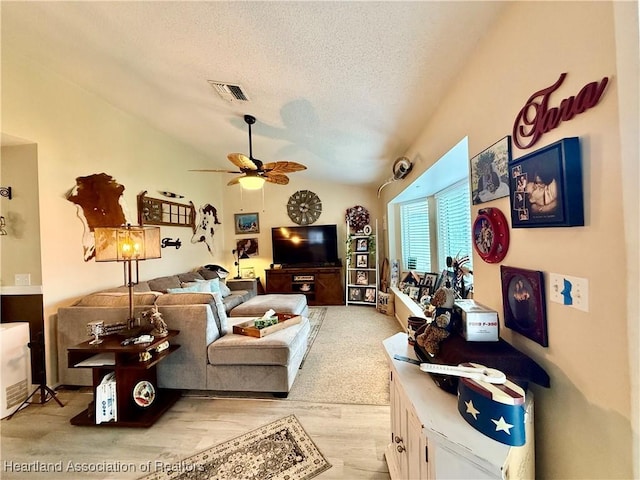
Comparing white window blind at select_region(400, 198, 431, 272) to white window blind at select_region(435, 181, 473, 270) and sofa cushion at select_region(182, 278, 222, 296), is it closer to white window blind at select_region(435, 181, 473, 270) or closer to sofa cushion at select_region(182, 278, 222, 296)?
white window blind at select_region(435, 181, 473, 270)

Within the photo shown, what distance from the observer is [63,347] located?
229 centimetres

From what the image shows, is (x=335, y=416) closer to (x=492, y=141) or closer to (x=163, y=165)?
(x=492, y=141)

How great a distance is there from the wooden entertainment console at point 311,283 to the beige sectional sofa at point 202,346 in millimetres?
2910

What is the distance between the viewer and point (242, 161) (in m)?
2.74

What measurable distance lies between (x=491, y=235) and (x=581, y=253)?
472 millimetres

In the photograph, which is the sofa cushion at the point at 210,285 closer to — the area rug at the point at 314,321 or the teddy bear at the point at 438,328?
the area rug at the point at 314,321

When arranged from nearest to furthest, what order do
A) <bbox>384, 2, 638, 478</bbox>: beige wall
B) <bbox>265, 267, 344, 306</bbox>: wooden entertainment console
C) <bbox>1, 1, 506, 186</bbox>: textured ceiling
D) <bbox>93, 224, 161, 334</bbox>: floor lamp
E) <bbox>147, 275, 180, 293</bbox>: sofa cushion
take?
<bbox>384, 2, 638, 478</bbox>: beige wall, <bbox>1, 1, 506, 186</bbox>: textured ceiling, <bbox>93, 224, 161, 334</bbox>: floor lamp, <bbox>147, 275, 180, 293</bbox>: sofa cushion, <bbox>265, 267, 344, 306</bbox>: wooden entertainment console

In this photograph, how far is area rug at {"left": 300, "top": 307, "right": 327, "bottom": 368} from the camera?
320 centimetres

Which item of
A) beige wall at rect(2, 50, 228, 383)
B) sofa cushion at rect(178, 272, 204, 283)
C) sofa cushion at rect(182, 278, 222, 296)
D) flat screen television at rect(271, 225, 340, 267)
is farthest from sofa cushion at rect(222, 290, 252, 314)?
flat screen television at rect(271, 225, 340, 267)

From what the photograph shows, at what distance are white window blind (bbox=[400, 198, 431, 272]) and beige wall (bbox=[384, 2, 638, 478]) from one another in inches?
105

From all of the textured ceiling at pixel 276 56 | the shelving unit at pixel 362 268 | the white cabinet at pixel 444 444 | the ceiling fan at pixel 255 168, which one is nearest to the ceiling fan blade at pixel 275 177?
the ceiling fan at pixel 255 168

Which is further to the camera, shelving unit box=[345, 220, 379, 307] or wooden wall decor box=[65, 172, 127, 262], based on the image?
shelving unit box=[345, 220, 379, 307]

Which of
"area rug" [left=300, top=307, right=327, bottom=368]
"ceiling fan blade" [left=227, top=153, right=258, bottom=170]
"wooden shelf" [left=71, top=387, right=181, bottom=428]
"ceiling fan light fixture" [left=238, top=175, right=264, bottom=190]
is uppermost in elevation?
"ceiling fan blade" [left=227, top=153, right=258, bottom=170]

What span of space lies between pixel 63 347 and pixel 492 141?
3540mm
